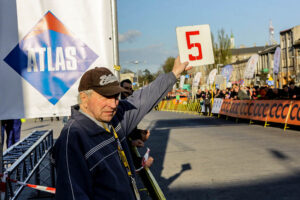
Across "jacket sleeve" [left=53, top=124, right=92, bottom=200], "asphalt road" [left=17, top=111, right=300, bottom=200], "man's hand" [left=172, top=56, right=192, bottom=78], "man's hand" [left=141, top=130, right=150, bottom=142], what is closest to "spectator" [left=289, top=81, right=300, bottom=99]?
"asphalt road" [left=17, top=111, right=300, bottom=200]

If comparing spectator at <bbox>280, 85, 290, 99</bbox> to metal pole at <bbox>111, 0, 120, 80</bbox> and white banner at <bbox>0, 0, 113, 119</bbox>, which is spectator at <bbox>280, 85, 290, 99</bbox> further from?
white banner at <bbox>0, 0, 113, 119</bbox>

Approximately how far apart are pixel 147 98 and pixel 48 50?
1.30 metres

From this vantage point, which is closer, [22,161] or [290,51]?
[22,161]

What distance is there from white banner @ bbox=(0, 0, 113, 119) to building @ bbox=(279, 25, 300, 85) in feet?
253

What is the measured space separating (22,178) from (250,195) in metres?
3.52

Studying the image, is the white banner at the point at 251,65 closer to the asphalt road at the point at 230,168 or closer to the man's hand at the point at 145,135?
the asphalt road at the point at 230,168

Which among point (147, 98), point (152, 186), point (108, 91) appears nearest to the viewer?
point (108, 91)

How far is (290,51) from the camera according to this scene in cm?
8275

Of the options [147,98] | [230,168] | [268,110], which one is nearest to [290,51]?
[268,110]

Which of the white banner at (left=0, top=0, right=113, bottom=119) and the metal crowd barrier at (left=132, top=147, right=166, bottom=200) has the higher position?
the white banner at (left=0, top=0, right=113, bottom=119)

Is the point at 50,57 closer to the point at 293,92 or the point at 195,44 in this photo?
the point at 195,44

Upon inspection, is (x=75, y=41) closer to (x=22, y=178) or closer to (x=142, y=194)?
(x=22, y=178)

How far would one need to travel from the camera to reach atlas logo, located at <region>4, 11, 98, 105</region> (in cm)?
379

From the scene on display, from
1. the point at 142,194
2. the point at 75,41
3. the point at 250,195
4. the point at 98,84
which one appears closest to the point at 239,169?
the point at 250,195
